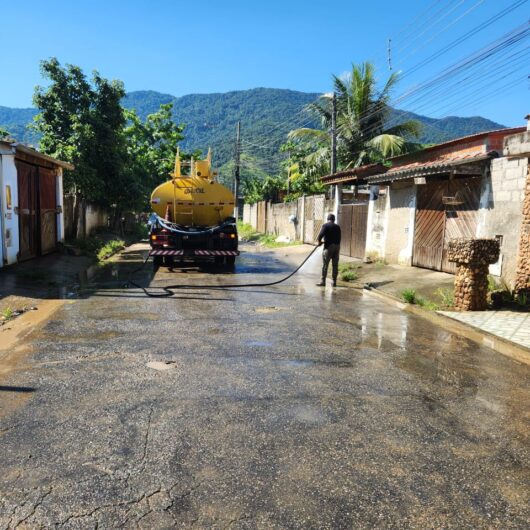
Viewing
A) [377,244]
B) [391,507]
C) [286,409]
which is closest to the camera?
[391,507]

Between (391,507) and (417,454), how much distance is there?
2.37 ft

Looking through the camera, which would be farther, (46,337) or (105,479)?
(46,337)

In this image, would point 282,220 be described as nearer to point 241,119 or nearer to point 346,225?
point 346,225

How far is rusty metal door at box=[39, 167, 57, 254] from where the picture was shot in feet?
48.3

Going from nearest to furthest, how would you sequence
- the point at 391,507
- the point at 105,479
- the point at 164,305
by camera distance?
1. the point at 391,507
2. the point at 105,479
3. the point at 164,305

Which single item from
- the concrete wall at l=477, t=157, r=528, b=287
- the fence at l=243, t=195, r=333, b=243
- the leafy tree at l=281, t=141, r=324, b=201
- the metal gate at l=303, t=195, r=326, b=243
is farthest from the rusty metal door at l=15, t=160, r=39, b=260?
the leafy tree at l=281, t=141, r=324, b=201

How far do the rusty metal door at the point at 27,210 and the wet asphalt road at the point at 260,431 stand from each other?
24.3 ft

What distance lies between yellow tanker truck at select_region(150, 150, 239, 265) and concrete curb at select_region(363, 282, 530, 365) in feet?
19.1

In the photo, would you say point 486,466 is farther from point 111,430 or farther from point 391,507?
point 111,430

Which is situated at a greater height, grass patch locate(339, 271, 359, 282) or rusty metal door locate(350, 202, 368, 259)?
rusty metal door locate(350, 202, 368, 259)

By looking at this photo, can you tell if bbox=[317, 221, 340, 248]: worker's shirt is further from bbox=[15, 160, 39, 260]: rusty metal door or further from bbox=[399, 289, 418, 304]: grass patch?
bbox=[15, 160, 39, 260]: rusty metal door

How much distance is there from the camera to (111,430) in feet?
11.8

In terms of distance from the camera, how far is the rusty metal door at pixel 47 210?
14.7 meters

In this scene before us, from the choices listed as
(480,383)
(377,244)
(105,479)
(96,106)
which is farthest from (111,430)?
(96,106)
